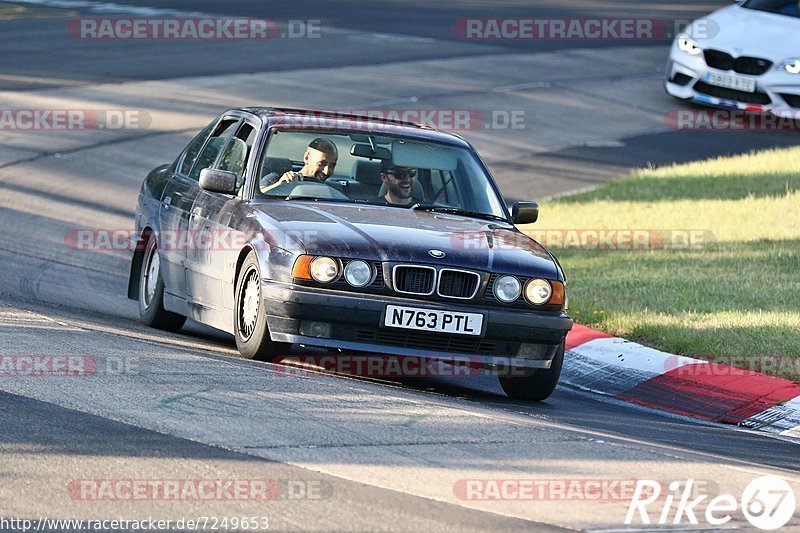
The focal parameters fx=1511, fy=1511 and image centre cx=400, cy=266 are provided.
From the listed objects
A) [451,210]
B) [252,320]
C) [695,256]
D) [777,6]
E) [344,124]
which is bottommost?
[695,256]

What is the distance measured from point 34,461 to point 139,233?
5.18 meters

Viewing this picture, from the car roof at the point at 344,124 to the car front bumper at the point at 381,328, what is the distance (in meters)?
1.70

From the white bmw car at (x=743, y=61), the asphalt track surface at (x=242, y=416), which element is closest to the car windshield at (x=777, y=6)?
the white bmw car at (x=743, y=61)

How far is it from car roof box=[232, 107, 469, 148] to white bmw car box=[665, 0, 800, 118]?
1088cm

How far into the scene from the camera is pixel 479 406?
8008mm

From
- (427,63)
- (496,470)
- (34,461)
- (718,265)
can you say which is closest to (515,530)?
(496,470)

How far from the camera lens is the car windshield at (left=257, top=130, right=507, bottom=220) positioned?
9281 millimetres

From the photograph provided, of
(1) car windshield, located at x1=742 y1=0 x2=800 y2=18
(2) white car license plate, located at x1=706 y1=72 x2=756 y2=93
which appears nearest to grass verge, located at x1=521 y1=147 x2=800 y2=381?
(2) white car license plate, located at x1=706 y1=72 x2=756 y2=93

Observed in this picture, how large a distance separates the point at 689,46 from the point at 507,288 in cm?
1306

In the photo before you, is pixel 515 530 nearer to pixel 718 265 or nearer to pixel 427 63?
pixel 718 265

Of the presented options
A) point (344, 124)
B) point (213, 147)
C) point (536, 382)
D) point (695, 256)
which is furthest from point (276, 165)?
point (695, 256)

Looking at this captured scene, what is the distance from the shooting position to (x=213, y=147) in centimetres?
1033

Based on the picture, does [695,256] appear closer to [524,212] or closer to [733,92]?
[524,212]

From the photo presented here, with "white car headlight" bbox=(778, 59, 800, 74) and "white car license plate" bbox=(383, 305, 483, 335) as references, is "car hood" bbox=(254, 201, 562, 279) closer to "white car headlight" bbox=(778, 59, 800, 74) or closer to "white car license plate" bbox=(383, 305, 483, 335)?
"white car license plate" bbox=(383, 305, 483, 335)
